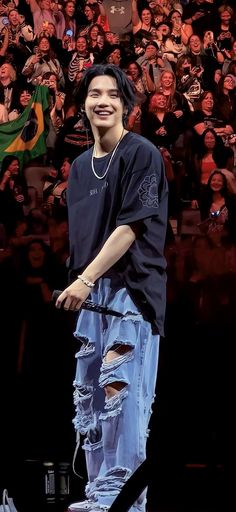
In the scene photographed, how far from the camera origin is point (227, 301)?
4.39 meters

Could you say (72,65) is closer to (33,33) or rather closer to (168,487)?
(33,33)

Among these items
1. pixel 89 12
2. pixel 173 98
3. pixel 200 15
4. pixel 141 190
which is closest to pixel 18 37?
pixel 89 12

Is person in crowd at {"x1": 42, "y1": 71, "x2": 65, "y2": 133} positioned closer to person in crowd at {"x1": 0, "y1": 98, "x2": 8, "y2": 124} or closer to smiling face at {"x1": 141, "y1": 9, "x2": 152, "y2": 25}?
person in crowd at {"x1": 0, "y1": 98, "x2": 8, "y2": 124}

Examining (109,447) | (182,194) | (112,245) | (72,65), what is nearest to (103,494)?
(109,447)

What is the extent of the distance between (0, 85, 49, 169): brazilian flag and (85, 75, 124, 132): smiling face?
2.04 meters

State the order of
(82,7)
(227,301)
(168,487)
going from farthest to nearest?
(82,7)
(227,301)
(168,487)

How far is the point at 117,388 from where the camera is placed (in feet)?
7.95

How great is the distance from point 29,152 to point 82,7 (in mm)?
793

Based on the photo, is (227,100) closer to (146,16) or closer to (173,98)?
(173,98)

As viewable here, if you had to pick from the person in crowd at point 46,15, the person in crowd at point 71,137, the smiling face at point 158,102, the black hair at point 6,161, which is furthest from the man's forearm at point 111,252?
the person in crowd at point 46,15

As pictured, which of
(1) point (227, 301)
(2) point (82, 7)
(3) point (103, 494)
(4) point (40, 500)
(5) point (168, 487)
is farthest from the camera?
(2) point (82, 7)

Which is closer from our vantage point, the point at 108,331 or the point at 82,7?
the point at 108,331

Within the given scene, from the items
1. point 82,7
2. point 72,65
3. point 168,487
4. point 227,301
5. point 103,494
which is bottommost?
point 168,487

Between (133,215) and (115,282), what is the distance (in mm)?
191
